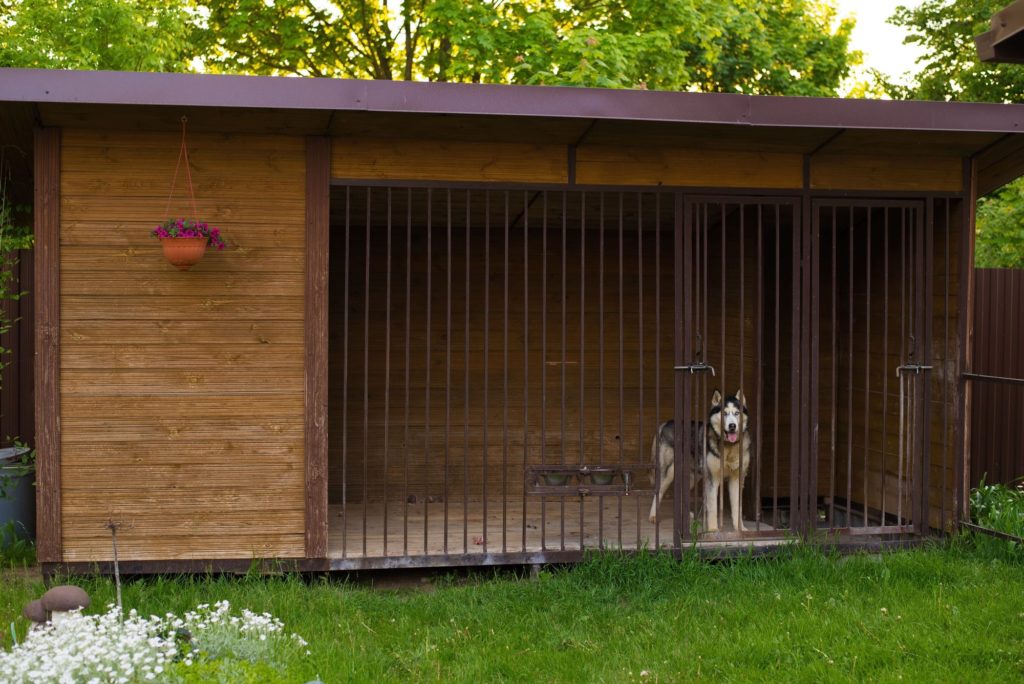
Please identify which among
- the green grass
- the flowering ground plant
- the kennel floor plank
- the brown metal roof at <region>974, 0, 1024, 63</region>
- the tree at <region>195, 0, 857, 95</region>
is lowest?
the green grass

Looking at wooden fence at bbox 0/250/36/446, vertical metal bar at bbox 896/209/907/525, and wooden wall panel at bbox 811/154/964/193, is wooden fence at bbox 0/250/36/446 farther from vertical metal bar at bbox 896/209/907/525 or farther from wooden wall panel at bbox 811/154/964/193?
vertical metal bar at bbox 896/209/907/525

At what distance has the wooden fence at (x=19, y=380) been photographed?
8.42 metres

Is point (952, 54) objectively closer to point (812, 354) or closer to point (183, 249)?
point (812, 354)

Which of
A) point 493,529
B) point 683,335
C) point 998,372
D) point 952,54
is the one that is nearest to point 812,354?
point 683,335

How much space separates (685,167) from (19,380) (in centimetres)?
545

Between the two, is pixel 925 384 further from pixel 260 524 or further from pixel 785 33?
pixel 785 33

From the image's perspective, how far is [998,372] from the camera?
938 cm

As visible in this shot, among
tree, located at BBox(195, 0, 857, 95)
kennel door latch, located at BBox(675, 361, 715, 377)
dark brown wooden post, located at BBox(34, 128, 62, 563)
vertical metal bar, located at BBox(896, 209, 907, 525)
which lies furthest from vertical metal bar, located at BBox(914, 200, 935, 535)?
tree, located at BBox(195, 0, 857, 95)

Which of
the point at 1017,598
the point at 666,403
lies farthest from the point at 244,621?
the point at 666,403

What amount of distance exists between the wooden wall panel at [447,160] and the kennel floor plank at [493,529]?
2000 mm

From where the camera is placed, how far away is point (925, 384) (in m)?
7.08

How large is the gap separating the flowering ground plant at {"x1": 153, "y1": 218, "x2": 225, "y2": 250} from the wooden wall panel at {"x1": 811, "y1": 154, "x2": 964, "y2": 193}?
3.69 m

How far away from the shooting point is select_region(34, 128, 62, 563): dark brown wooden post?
6031mm

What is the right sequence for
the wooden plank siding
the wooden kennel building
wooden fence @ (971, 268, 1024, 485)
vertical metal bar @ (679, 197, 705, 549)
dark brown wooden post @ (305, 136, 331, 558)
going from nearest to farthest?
1. the wooden kennel building
2. the wooden plank siding
3. dark brown wooden post @ (305, 136, 331, 558)
4. vertical metal bar @ (679, 197, 705, 549)
5. wooden fence @ (971, 268, 1024, 485)
